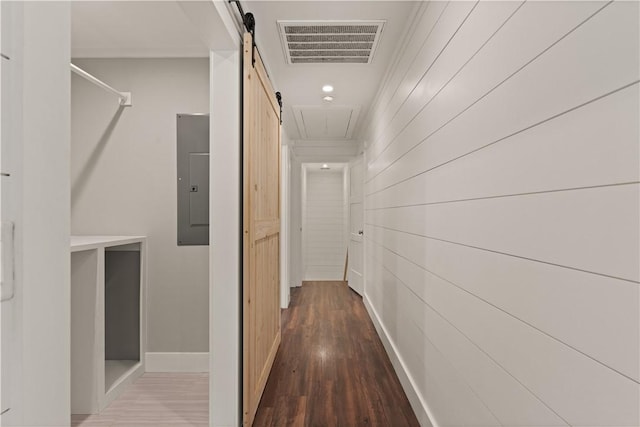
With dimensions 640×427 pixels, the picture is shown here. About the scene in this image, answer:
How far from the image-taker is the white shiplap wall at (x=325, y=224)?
273 inches

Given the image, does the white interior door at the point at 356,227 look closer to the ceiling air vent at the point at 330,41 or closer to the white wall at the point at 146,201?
the ceiling air vent at the point at 330,41

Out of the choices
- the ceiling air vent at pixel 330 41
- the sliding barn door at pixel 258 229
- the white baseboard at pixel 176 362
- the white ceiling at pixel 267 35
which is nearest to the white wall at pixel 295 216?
the white ceiling at pixel 267 35

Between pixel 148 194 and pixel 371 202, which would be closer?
pixel 148 194

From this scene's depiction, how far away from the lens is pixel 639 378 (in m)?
0.60

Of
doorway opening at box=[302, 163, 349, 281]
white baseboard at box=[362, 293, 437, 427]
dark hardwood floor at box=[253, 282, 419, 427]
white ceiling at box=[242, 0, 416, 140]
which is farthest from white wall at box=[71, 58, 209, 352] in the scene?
doorway opening at box=[302, 163, 349, 281]

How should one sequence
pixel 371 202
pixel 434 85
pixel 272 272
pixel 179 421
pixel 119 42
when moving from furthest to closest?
pixel 371 202
pixel 272 272
pixel 119 42
pixel 179 421
pixel 434 85

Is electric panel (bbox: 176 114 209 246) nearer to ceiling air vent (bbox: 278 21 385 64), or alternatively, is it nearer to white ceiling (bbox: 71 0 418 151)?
white ceiling (bbox: 71 0 418 151)

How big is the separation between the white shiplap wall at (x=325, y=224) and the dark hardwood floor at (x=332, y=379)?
279 cm

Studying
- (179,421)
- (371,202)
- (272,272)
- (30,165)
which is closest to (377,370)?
(272,272)

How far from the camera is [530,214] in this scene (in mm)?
905

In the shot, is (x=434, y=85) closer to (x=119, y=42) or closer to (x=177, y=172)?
(x=177, y=172)

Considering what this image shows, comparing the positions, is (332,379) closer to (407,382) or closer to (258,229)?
(407,382)

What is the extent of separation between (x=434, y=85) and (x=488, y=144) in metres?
0.69

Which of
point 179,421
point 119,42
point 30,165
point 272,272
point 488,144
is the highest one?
point 119,42
